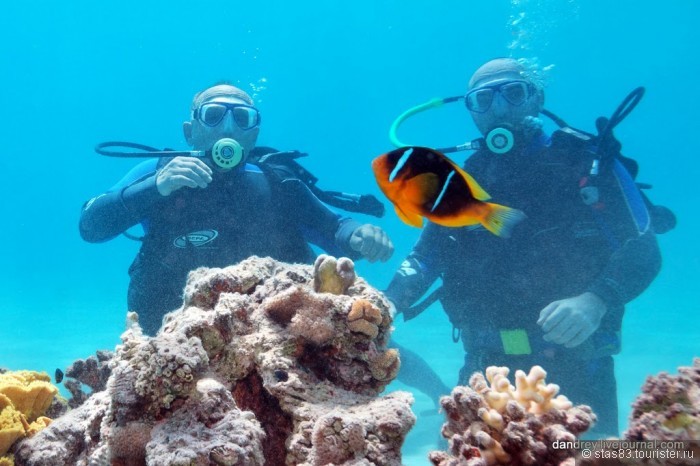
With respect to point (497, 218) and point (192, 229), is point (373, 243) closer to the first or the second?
point (192, 229)

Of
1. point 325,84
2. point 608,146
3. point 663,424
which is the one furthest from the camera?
point 325,84

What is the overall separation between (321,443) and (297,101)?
77.1 meters

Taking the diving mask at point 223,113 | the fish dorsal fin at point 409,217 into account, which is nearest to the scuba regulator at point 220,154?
the diving mask at point 223,113

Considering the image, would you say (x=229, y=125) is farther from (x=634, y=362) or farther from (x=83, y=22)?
(x=83, y=22)

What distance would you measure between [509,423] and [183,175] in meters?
4.78

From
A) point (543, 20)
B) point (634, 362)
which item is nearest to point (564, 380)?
point (634, 362)

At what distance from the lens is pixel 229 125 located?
281 inches

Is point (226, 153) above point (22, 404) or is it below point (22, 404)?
above

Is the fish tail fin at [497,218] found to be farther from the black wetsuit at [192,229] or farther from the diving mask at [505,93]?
Answer: the diving mask at [505,93]

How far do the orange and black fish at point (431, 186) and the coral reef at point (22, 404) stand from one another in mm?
2592

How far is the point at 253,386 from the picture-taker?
238 centimetres

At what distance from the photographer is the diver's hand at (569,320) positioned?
5457 mm

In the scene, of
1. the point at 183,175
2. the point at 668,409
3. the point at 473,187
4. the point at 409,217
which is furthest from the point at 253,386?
the point at 183,175

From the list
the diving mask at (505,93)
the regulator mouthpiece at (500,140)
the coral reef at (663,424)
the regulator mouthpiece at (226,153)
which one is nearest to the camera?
the coral reef at (663,424)
